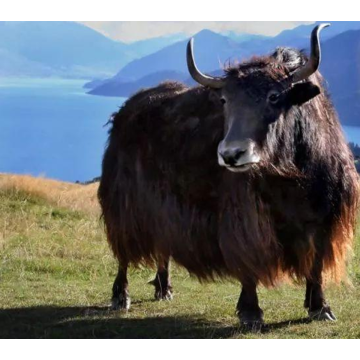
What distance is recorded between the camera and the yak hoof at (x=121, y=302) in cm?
756

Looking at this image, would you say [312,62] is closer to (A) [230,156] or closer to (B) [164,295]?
(A) [230,156]

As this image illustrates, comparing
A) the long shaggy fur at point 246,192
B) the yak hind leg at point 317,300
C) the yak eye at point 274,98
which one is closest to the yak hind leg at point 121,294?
the long shaggy fur at point 246,192

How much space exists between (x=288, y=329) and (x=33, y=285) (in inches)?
125

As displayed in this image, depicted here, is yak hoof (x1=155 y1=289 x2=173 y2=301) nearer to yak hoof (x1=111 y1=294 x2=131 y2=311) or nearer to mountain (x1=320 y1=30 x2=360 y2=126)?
yak hoof (x1=111 y1=294 x2=131 y2=311)

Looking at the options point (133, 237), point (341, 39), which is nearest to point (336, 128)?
point (133, 237)

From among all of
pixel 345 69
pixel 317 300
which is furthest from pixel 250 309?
pixel 345 69

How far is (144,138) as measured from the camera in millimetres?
7516

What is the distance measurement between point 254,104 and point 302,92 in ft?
1.42

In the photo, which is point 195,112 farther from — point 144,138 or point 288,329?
point 288,329

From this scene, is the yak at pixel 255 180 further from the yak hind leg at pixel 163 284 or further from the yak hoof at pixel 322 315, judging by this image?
the yak hind leg at pixel 163 284

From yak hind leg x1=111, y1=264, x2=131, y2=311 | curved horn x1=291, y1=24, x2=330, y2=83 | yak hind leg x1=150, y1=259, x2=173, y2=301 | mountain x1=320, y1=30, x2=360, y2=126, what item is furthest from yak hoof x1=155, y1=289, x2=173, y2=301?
mountain x1=320, y1=30, x2=360, y2=126

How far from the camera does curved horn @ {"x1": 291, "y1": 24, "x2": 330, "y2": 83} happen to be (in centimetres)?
596

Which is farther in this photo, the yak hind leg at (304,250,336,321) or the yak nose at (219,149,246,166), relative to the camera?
the yak hind leg at (304,250,336,321)

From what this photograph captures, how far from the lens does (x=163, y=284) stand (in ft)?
26.2
